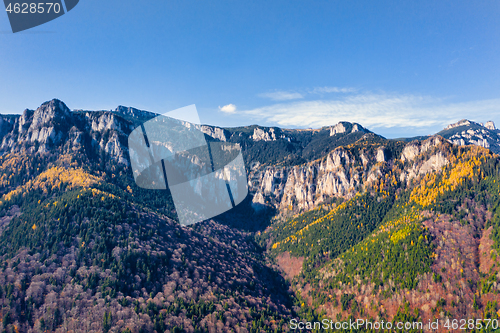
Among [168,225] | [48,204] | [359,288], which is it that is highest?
[48,204]

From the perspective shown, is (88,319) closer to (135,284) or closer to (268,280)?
(135,284)

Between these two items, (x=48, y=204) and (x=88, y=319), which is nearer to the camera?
(x=88, y=319)

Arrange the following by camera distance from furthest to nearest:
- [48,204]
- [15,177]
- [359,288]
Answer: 1. [15,177]
2. [48,204]
3. [359,288]

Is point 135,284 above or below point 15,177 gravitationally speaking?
below

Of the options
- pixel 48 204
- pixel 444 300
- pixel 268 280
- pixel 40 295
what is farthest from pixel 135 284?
pixel 444 300

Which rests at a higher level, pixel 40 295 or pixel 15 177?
pixel 15 177

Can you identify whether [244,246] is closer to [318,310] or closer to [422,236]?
[318,310]

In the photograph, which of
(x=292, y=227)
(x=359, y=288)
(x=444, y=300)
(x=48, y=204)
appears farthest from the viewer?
(x=292, y=227)

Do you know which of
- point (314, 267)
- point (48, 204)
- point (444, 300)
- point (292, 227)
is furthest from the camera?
point (292, 227)

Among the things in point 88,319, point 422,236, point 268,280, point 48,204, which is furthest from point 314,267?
point 48,204
